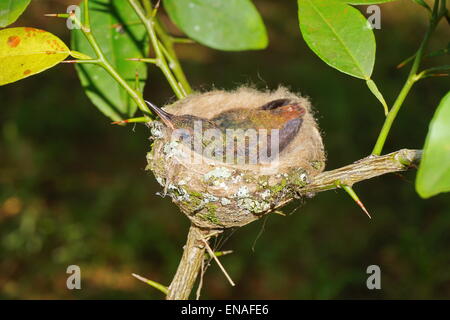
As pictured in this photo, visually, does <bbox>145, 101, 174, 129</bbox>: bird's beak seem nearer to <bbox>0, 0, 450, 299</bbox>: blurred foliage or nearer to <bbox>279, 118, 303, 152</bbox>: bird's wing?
<bbox>279, 118, 303, 152</bbox>: bird's wing

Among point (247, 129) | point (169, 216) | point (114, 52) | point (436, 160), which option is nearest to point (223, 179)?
point (247, 129)

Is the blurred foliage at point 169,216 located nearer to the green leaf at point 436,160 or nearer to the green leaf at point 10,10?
the green leaf at point 10,10

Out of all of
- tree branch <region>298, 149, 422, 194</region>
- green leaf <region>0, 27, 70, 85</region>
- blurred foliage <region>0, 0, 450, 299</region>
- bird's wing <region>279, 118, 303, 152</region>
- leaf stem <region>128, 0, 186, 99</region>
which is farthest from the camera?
blurred foliage <region>0, 0, 450, 299</region>

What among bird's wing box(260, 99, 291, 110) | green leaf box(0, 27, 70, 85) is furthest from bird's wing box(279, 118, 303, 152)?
green leaf box(0, 27, 70, 85)

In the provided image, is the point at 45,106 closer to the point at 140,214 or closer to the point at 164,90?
the point at 164,90

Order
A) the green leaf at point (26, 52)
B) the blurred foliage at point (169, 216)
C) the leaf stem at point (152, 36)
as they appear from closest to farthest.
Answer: the green leaf at point (26, 52) → the leaf stem at point (152, 36) → the blurred foliage at point (169, 216)

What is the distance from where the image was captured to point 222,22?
1.38 m

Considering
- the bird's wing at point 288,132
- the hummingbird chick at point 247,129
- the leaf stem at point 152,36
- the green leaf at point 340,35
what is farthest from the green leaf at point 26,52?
the bird's wing at point 288,132

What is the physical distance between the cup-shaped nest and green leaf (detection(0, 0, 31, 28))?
45 cm

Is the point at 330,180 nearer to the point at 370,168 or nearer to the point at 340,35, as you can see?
the point at 370,168

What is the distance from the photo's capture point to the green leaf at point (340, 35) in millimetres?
1207

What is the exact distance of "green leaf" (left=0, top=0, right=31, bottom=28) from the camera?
1152 mm

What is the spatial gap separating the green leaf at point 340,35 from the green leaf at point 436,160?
55 cm

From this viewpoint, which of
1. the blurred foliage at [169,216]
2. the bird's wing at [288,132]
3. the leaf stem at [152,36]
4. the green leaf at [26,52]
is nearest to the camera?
the green leaf at [26,52]
